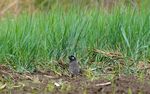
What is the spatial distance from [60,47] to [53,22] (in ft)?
1.63

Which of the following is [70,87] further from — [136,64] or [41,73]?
[136,64]

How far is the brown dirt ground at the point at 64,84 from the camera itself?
412 centimetres

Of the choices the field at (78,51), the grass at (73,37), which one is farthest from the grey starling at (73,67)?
the grass at (73,37)

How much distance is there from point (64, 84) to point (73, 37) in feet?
4.06

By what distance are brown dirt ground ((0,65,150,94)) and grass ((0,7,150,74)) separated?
0.91 feet

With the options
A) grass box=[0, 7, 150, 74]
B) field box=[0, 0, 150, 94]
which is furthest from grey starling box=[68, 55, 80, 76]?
grass box=[0, 7, 150, 74]

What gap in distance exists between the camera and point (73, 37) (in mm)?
5555

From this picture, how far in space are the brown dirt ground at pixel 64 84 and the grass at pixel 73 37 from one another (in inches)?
10.9

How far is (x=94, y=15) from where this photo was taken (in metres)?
6.06

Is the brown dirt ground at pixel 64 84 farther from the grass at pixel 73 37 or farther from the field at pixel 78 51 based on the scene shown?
the grass at pixel 73 37

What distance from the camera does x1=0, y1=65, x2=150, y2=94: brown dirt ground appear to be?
4117mm

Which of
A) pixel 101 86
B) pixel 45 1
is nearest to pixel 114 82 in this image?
pixel 101 86

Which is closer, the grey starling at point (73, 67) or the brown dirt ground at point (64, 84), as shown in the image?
the brown dirt ground at point (64, 84)

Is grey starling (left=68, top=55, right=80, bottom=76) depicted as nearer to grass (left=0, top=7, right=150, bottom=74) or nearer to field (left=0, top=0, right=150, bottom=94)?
field (left=0, top=0, right=150, bottom=94)
